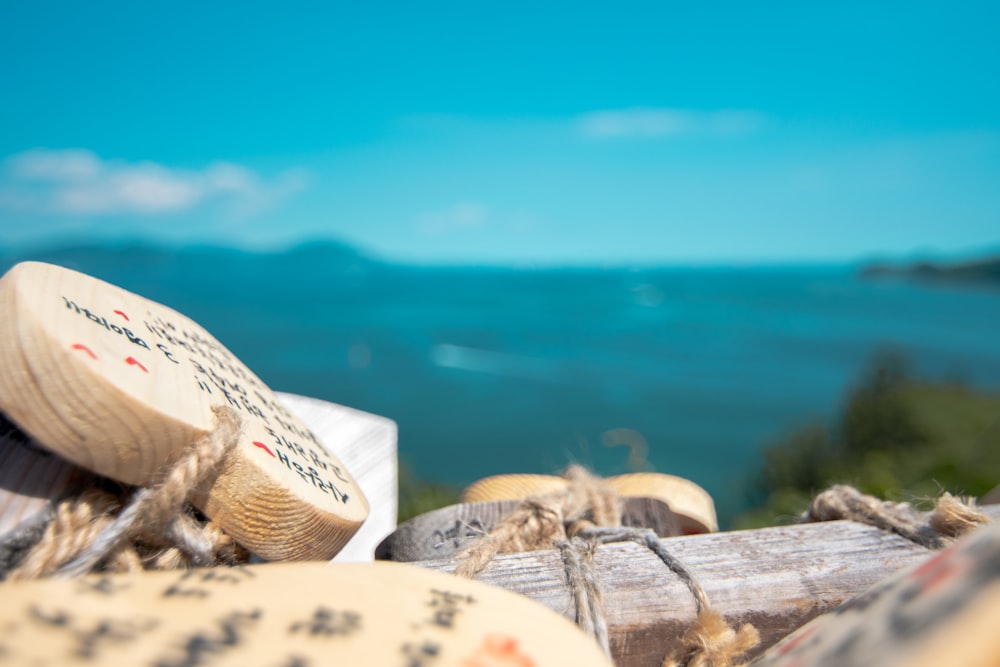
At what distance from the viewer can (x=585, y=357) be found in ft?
200

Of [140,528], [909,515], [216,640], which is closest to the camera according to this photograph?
[216,640]

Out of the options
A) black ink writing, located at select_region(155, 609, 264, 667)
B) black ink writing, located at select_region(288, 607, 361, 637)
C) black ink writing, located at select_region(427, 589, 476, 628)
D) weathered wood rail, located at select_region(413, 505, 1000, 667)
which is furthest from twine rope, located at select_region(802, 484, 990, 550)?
black ink writing, located at select_region(155, 609, 264, 667)

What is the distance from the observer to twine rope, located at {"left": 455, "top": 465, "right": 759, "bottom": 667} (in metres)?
1.17

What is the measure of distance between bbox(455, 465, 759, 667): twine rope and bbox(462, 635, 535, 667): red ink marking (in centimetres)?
27

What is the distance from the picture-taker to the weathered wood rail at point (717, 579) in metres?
1.20

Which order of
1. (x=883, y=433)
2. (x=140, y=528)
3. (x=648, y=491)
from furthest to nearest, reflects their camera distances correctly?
1. (x=883, y=433)
2. (x=648, y=491)
3. (x=140, y=528)

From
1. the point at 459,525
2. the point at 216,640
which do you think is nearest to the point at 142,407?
the point at 216,640

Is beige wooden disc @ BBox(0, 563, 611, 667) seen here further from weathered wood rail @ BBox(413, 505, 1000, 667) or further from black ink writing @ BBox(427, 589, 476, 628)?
weathered wood rail @ BBox(413, 505, 1000, 667)

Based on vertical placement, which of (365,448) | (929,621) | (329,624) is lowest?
(365,448)

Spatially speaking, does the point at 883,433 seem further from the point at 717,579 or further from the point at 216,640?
the point at 216,640

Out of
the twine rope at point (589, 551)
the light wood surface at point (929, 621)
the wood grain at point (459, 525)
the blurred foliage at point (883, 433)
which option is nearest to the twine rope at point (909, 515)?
the wood grain at point (459, 525)

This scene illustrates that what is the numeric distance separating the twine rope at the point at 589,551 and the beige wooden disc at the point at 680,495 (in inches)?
17.5

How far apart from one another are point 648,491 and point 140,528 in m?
1.45

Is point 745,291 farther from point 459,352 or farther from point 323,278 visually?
point 323,278
